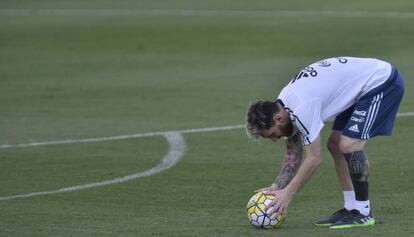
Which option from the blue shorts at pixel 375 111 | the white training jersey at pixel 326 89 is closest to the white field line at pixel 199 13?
the blue shorts at pixel 375 111

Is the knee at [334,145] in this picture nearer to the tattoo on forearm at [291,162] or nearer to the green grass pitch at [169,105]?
the tattoo on forearm at [291,162]

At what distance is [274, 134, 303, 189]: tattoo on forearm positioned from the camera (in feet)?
34.8

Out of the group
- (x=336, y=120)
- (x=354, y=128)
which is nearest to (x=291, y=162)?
(x=336, y=120)

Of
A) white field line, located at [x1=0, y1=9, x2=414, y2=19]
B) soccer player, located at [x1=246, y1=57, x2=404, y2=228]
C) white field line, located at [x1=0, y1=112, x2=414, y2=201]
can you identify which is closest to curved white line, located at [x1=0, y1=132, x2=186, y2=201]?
white field line, located at [x1=0, y1=112, x2=414, y2=201]

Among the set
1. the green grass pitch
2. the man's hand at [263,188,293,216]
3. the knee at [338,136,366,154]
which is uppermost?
the knee at [338,136,366,154]

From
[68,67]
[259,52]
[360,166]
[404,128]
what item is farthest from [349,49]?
[360,166]

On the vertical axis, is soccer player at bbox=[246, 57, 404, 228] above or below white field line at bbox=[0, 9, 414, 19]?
above

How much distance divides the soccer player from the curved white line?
3.23 m

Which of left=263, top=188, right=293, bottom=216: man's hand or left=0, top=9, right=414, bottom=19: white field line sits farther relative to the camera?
left=0, top=9, right=414, bottom=19: white field line

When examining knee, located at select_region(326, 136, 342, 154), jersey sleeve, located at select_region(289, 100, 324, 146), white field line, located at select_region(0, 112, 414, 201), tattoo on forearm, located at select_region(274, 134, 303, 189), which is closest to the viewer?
jersey sleeve, located at select_region(289, 100, 324, 146)

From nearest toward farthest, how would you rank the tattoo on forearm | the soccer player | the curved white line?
the soccer player < the tattoo on forearm < the curved white line

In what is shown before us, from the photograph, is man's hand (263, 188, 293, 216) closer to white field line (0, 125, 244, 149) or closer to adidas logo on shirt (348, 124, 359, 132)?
adidas logo on shirt (348, 124, 359, 132)

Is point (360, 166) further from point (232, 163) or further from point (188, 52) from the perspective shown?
point (188, 52)

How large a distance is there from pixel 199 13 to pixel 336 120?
2458 centimetres
